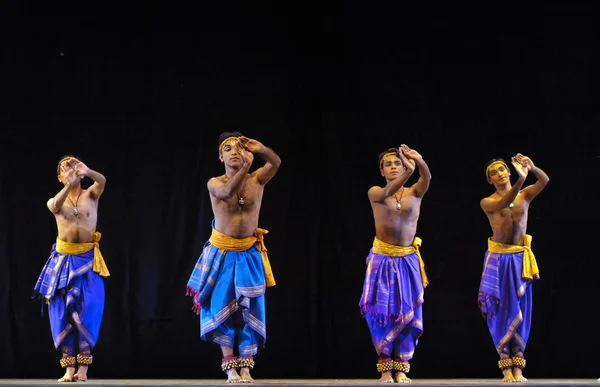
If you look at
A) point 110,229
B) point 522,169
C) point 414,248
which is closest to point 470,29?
point 522,169

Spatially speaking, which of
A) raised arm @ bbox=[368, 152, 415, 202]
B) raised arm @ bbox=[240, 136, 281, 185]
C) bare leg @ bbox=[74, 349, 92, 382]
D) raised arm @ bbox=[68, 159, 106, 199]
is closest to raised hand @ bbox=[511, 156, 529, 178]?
raised arm @ bbox=[368, 152, 415, 202]

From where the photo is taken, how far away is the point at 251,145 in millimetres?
5285

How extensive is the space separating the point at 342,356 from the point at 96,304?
5.80 feet

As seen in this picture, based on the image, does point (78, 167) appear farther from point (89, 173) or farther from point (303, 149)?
point (303, 149)

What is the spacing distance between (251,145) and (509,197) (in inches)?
61.9

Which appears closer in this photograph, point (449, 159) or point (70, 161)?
point (70, 161)

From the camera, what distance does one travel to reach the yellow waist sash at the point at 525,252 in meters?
5.46

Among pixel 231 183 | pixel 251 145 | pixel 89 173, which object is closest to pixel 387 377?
pixel 231 183

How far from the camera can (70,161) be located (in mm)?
5648

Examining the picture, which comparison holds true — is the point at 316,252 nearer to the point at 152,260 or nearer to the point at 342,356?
the point at 342,356

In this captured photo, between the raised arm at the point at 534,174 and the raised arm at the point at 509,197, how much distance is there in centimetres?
3

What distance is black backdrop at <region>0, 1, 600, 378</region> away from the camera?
6332mm

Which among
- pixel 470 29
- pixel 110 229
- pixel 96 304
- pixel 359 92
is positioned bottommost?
pixel 96 304

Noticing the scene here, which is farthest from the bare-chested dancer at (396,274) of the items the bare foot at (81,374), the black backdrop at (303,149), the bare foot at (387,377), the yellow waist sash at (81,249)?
the bare foot at (81,374)
